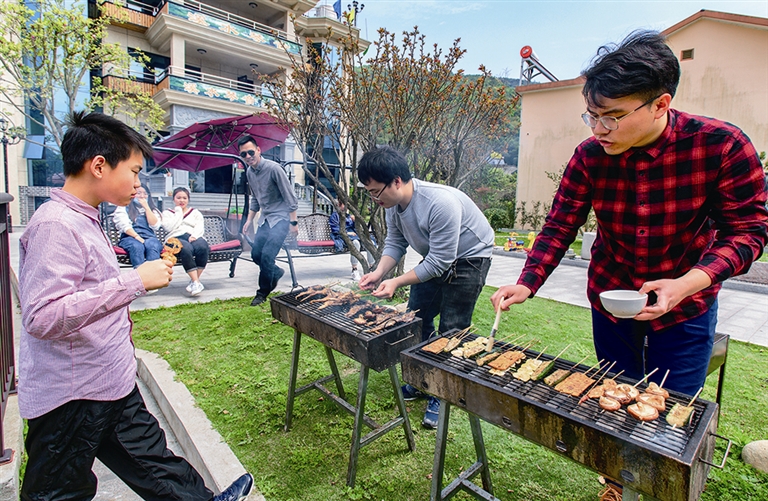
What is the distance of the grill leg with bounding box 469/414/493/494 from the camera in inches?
90.1

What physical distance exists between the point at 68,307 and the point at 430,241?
217cm

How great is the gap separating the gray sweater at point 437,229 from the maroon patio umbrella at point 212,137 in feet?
19.6

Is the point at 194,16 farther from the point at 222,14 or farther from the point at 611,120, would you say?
the point at 611,120

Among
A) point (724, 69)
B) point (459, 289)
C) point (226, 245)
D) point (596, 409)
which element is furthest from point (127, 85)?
point (596, 409)

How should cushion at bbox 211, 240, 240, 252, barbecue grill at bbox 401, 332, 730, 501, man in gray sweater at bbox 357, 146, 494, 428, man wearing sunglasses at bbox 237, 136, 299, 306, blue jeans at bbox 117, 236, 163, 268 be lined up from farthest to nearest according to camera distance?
cushion at bbox 211, 240, 240, 252, blue jeans at bbox 117, 236, 163, 268, man wearing sunglasses at bbox 237, 136, 299, 306, man in gray sweater at bbox 357, 146, 494, 428, barbecue grill at bbox 401, 332, 730, 501

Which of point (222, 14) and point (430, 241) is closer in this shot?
point (430, 241)

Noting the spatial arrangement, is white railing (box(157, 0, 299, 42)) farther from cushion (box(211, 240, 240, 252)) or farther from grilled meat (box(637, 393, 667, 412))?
grilled meat (box(637, 393, 667, 412))

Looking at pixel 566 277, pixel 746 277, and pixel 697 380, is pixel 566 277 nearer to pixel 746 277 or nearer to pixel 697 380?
pixel 746 277

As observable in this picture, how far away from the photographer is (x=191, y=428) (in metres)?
3.00

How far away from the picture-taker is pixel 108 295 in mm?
1671

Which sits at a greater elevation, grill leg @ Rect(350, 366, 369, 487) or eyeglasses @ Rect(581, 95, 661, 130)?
eyeglasses @ Rect(581, 95, 661, 130)

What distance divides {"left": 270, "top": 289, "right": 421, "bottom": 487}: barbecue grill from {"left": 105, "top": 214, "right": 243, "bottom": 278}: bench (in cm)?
445

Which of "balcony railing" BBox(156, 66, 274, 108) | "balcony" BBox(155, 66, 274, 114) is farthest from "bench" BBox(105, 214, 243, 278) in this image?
"balcony" BBox(155, 66, 274, 114)

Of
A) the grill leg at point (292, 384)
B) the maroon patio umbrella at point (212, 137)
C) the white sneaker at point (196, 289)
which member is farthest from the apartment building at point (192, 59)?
the grill leg at point (292, 384)
